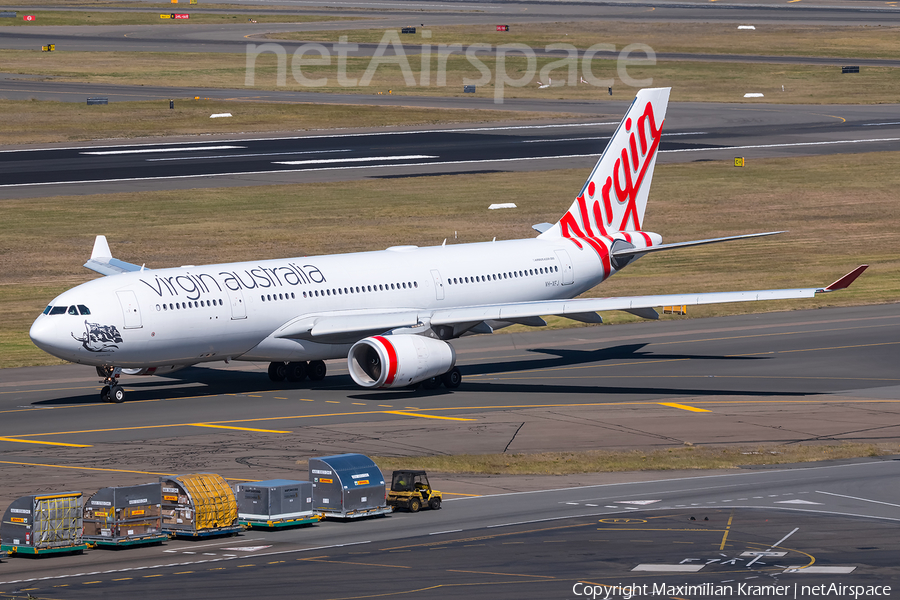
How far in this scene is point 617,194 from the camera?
65.9 metres

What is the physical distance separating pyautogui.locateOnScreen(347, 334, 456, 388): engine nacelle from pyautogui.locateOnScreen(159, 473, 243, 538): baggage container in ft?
59.8

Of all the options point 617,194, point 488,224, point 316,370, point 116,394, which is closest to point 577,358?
point 617,194

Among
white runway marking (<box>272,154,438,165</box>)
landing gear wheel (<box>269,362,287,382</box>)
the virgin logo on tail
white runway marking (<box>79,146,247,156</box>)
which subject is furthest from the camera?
white runway marking (<box>79,146,247,156</box>)

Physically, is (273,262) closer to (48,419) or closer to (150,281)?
(150,281)

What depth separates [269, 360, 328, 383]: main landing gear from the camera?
5850cm

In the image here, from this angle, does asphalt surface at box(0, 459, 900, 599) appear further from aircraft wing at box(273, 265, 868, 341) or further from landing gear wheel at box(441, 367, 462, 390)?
landing gear wheel at box(441, 367, 462, 390)

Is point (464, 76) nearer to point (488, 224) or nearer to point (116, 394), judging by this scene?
point (488, 224)

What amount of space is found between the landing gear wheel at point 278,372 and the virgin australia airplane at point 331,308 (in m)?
0.09

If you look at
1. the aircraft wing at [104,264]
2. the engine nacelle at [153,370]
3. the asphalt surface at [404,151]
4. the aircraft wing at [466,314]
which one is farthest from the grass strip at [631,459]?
the asphalt surface at [404,151]

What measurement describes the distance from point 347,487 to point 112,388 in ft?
64.8

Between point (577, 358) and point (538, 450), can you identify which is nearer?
point (538, 450)

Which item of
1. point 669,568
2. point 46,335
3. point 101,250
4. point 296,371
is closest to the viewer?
point 669,568

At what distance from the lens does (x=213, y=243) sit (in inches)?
3497

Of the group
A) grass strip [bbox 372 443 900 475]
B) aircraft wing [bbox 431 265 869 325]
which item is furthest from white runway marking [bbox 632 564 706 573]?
aircraft wing [bbox 431 265 869 325]
